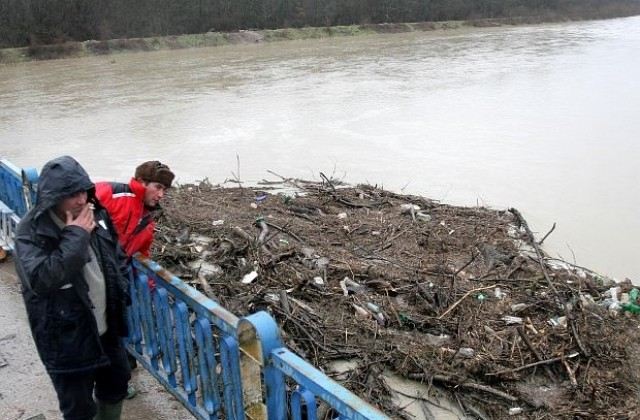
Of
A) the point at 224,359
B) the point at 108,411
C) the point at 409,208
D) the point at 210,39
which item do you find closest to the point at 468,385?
the point at 224,359

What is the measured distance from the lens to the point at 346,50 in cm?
4022

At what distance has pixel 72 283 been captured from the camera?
2436mm

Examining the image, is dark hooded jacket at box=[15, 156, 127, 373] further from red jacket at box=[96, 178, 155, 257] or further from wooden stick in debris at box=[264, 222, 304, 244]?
wooden stick in debris at box=[264, 222, 304, 244]

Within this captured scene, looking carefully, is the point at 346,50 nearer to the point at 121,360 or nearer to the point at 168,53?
the point at 168,53

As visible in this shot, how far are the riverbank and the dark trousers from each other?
38053mm

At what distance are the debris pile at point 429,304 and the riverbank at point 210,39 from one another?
35.3m

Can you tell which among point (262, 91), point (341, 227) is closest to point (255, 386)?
point (341, 227)

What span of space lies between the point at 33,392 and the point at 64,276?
166 centimetres

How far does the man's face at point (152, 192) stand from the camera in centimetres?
303

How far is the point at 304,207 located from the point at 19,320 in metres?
4.23

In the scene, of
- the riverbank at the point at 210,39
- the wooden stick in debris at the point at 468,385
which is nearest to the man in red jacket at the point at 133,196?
the wooden stick in debris at the point at 468,385

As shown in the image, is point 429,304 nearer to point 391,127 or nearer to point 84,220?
point 84,220

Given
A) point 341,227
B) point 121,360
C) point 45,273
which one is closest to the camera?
point 45,273

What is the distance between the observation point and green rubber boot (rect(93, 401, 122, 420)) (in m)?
2.90
